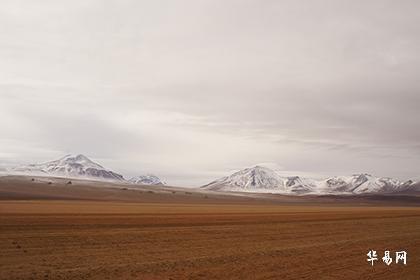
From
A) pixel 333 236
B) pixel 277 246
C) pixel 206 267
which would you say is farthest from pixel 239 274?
pixel 333 236

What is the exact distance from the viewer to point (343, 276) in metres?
18.1

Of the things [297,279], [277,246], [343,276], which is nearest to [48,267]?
[297,279]

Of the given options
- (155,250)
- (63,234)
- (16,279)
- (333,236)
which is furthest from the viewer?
(333,236)

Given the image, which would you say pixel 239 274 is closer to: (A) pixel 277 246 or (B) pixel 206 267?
(B) pixel 206 267

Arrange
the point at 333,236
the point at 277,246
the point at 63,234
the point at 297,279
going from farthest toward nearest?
the point at 333,236 < the point at 63,234 < the point at 277,246 < the point at 297,279

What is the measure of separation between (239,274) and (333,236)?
16075 millimetres

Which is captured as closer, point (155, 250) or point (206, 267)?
point (206, 267)

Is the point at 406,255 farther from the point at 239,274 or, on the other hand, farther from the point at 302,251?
the point at 239,274

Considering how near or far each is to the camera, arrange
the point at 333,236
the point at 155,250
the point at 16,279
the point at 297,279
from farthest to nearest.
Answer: the point at 333,236 → the point at 155,250 → the point at 297,279 → the point at 16,279

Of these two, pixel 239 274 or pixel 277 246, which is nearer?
pixel 239 274

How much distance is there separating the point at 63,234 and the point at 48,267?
34.1 feet

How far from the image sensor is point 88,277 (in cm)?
1653

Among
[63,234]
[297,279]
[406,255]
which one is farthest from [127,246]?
[406,255]

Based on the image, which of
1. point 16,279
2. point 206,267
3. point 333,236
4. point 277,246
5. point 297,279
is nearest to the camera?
point 16,279
